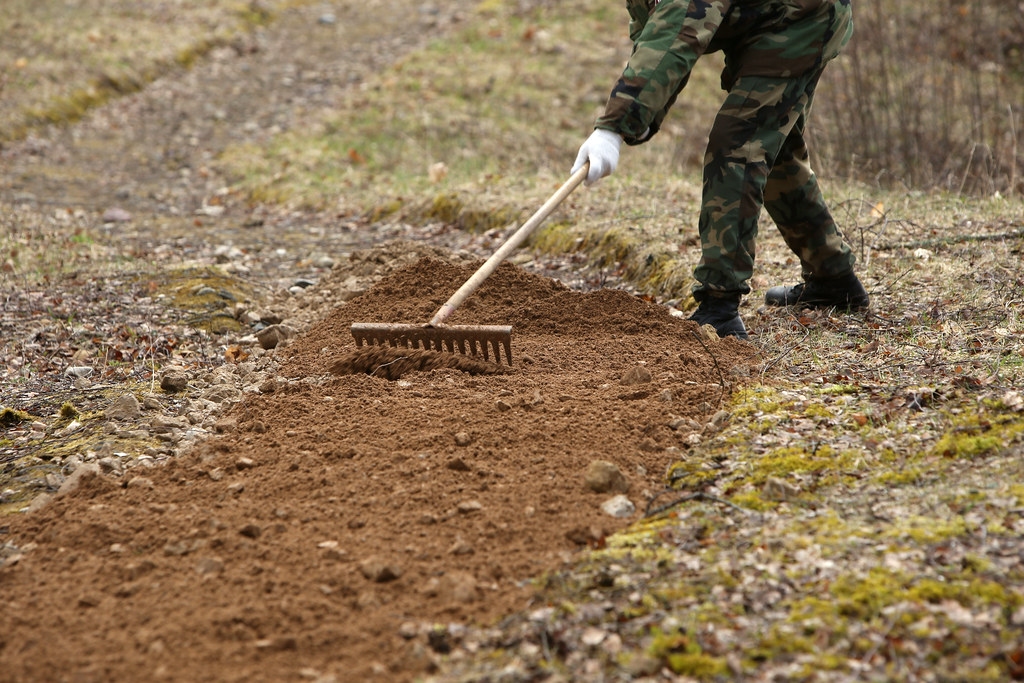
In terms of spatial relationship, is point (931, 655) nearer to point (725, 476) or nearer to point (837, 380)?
point (725, 476)

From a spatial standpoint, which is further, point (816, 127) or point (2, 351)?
point (816, 127)

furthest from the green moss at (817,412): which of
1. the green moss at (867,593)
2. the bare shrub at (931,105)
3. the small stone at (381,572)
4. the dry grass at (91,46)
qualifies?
the dry grass at (91,46)

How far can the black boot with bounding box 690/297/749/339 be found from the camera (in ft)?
13.0

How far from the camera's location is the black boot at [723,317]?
156 inches

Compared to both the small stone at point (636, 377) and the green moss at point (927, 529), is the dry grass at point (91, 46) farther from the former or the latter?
the green moss at point (927, 529)

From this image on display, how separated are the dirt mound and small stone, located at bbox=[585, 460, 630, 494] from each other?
0.13 ft

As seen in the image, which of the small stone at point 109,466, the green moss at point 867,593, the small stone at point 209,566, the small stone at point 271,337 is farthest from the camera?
A: the small stone at point 271,337

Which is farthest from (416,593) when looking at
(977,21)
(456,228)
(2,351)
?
(977,21)

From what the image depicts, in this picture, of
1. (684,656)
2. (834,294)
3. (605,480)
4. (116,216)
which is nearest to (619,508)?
(605,480)

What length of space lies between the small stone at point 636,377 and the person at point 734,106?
699 mm

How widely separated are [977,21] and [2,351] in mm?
11423

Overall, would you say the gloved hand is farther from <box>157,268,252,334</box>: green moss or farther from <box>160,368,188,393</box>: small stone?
<box>157,268,252,334</box>: green moss

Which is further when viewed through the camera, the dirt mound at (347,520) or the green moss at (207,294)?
the green moss at (207,294)

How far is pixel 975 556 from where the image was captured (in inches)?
83.5
